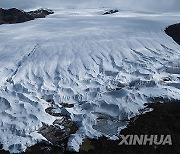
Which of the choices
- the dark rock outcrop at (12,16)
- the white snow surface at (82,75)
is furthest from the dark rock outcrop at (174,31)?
the dark rock outcrop at (12,16)

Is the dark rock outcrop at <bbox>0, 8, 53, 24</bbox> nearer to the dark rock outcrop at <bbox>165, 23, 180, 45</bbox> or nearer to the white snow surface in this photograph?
the white snow surface

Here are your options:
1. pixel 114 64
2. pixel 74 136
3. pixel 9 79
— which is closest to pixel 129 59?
pixel 114 64

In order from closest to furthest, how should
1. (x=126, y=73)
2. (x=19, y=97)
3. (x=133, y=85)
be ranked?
(x=19, y=97) → (x=133, y=85) → (x=126, y=73)

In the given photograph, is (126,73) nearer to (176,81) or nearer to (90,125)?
(176,81)

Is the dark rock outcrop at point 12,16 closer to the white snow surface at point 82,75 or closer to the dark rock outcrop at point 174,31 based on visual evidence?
the white snow surface at point 82,75

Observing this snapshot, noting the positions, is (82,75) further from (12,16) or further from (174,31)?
(12,16)

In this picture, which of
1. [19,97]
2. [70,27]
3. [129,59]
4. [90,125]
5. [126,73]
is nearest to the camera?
[90,125]

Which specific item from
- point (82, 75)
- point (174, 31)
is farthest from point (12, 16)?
point (82, 75)

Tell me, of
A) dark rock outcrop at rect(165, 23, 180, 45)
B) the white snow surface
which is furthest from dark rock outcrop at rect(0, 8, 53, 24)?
dark rock outcrop at rect(165, 23, 180, 45)
